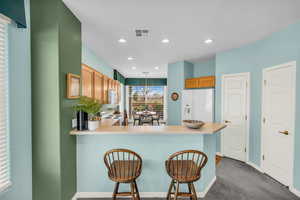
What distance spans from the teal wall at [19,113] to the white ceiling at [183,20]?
805 millimetres

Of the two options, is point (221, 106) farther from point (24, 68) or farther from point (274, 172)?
point (24, 68)

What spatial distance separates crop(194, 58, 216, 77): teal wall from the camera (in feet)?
16.2

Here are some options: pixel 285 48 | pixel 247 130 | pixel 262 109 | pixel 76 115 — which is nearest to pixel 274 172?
pixel 247 130

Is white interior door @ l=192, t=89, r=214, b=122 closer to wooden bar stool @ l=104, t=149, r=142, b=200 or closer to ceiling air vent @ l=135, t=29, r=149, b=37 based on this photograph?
ceiling air vent @ l=135, t=29, r=149, b=37

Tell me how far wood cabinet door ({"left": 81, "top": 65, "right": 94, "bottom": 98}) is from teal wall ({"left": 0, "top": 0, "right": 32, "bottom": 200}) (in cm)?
144

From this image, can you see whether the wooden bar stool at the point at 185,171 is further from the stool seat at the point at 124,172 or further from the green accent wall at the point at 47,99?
the green accent wall at the point at 47,99

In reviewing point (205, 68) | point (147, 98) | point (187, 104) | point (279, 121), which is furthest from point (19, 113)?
point (147, 98)

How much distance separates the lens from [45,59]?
181cm

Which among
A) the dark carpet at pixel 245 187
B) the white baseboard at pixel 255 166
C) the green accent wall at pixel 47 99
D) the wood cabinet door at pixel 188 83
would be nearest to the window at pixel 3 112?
the green accent wall at pixel 47 99

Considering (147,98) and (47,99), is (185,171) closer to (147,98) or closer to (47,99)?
(47,99)

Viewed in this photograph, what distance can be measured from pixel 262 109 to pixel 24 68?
4157 mm

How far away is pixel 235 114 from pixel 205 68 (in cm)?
212

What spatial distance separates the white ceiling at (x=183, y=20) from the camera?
196cm

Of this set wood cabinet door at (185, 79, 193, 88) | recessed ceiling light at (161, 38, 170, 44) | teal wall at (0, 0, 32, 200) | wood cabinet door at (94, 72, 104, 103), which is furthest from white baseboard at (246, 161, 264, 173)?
wood cabinet door at (94, 72, 104, 103)
